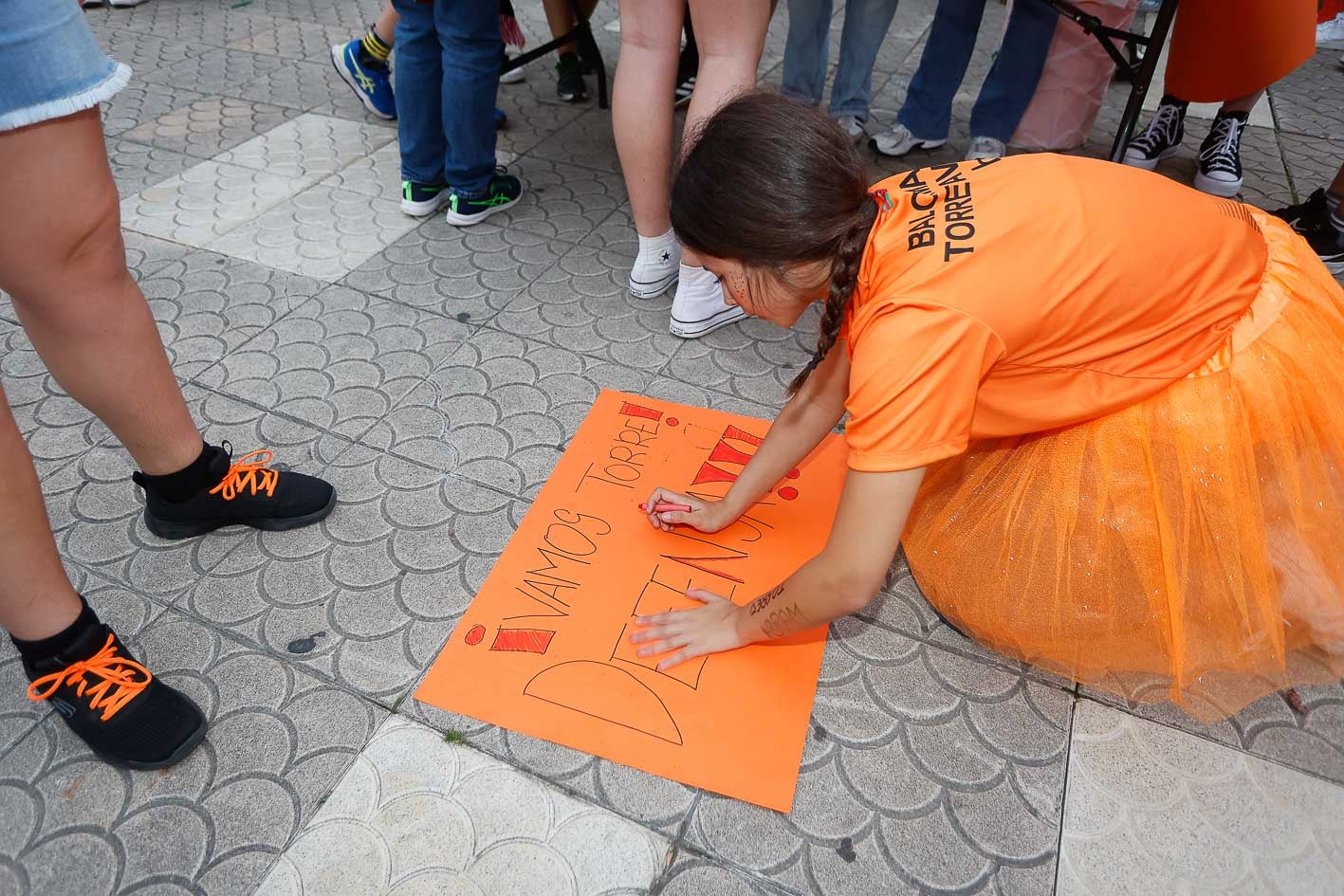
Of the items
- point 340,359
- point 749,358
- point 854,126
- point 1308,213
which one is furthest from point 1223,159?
point 340,359

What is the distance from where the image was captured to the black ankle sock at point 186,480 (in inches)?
48.3

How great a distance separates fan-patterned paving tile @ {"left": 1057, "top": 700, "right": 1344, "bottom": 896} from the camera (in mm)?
940

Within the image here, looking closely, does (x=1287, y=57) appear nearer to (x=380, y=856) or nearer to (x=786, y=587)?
(x=786, y=587)

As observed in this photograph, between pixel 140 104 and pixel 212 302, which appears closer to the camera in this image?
pixel 212 302

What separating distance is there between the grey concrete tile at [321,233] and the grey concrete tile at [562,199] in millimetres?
324

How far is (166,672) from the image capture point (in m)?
1.12

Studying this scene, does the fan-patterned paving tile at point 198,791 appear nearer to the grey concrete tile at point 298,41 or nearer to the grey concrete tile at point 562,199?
the grey concrete tile at point 562,199

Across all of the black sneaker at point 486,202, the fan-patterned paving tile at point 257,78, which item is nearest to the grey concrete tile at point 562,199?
the black sneaker at point 486,202

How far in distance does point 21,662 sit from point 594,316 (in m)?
1.18

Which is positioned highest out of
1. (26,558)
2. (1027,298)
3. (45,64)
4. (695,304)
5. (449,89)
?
(45,64)

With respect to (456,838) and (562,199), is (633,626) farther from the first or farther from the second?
(562,199)

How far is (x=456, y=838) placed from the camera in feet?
3.13

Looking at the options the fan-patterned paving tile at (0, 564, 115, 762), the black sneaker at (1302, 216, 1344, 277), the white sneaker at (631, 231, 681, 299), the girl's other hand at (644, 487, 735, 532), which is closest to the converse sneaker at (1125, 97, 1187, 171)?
the black sneaker at (1302, 216, 1344, 277)

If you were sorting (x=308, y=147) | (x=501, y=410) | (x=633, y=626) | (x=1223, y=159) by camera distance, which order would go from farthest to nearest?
1. (x=308, y=147)
2. (x=1223, y=159)
3. (x=501, y=410)
4. (x=633, y=626)
